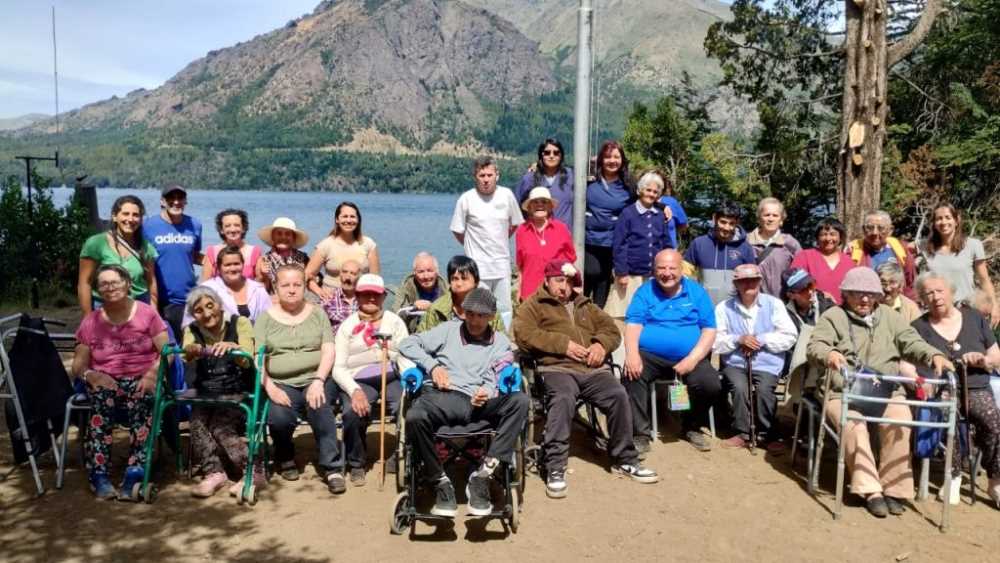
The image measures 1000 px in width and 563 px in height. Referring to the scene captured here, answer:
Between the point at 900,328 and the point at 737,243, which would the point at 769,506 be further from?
the point at 737,243

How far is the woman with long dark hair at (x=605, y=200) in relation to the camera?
6348 mm

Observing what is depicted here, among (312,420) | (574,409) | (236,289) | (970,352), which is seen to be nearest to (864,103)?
(970,352)

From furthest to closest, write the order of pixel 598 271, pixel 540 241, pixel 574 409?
pixel 598 271 → pixel 540 241 → pixel 574 409

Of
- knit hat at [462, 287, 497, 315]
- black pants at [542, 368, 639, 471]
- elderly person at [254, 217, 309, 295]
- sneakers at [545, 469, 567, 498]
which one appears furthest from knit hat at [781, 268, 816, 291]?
elderly person at [254, 217, 309, 295]

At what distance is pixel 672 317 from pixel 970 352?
1781 millimetres

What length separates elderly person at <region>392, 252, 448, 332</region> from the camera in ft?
17.8

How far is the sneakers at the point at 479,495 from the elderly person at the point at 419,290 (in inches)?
62.6

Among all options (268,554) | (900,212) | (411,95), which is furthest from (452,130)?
(268,554)

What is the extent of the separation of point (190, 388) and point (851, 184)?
8660mm

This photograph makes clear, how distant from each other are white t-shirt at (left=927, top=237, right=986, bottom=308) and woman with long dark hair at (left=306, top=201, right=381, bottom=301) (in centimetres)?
418

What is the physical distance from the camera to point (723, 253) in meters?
5.98

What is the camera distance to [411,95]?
192m

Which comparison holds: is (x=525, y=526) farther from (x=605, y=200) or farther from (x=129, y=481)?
(x=605, y=200)

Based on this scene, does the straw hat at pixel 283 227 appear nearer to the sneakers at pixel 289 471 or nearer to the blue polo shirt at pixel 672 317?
the sneakers at pixel 289 471
